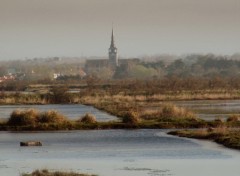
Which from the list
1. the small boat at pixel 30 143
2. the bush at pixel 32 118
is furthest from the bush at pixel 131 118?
the small boat at pixel 30 143

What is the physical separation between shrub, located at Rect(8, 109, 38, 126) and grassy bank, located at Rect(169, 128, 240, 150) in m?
9.59

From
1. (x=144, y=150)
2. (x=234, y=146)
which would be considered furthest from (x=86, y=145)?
(x=234, y=146)

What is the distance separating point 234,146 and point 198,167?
8121mm

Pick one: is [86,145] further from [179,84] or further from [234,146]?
[179,84]

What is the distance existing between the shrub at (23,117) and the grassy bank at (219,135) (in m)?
9.59

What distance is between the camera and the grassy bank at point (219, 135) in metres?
42.6

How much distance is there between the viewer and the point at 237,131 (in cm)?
4819

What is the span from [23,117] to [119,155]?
18.7m

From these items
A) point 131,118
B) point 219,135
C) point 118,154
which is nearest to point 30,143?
point 118,154

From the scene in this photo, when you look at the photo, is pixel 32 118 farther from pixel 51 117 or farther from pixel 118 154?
pixel 118 154

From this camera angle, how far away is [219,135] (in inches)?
1837

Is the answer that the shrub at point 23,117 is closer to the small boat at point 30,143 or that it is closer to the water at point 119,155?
the water at point 119,155

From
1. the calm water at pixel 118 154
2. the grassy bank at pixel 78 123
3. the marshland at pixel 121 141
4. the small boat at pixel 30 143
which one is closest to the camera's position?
the calm water at pixel 118 154

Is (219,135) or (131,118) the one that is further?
(131,118)
